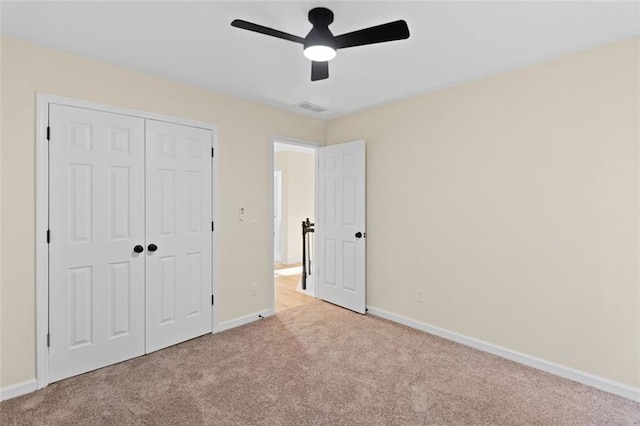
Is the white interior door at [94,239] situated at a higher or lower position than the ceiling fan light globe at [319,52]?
lower

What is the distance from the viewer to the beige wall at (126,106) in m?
2.24

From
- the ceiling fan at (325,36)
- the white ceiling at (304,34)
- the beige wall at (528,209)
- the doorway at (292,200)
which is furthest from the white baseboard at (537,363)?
the doorway at (292,200)

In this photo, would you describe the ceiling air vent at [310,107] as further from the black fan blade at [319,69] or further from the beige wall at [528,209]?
the black fan blade at [319,69]

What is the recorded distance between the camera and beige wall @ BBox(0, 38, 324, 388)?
224cm

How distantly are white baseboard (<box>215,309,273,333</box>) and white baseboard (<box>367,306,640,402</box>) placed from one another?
57.3 inches

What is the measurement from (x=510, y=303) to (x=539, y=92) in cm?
173

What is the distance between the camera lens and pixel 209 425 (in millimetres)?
1962

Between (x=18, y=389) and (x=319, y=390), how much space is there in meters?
2.05

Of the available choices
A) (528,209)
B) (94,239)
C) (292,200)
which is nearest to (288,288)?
(292,200)

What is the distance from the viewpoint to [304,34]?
7.18 ft

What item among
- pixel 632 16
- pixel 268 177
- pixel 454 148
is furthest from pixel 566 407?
pixel 268 177

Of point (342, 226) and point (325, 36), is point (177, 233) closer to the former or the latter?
point (342, 226)

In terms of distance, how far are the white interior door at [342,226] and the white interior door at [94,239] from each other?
2163 mm

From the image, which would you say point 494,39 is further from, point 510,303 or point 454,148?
point 510,303
